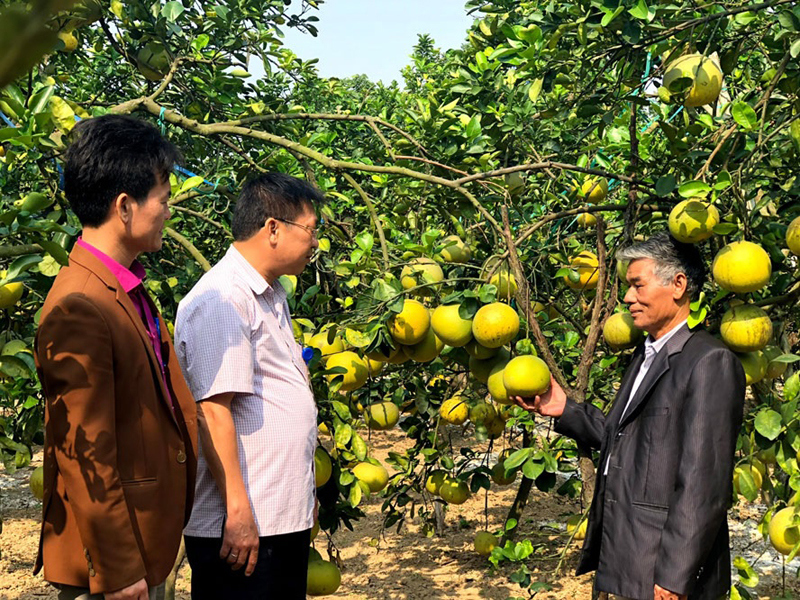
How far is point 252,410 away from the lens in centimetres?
181

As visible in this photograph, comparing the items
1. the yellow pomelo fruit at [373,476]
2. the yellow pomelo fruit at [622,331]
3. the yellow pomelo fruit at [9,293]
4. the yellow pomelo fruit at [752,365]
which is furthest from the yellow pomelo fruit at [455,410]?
the yellow pomelo fruit at [9,293]

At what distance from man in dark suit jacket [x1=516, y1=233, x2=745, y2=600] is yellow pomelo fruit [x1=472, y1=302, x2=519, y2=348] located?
32 cm

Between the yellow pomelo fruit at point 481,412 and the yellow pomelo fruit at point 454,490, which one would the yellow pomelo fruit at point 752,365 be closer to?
the yellow pomelo fruit at point 481,412

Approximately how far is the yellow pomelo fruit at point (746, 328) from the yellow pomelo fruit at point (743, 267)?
107 mm

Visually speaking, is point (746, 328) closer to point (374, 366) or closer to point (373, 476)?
point (374, 366)

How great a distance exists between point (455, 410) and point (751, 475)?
1.18m

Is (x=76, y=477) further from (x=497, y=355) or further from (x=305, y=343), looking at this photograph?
(x=497, y=355)

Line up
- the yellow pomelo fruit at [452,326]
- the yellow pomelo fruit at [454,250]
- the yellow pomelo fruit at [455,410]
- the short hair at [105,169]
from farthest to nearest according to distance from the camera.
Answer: the yellow pomelo fruit at [455,410]
the yellow pomelo fruit at [454,250]
the yellow pomelo fruit at [452,326]
the short hair at [105,169]

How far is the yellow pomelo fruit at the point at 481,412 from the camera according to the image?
3.03 metres

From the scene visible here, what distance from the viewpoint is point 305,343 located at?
236 cm

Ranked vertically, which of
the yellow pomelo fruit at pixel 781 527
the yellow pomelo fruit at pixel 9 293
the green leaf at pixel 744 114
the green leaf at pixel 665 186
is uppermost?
the green leaf at pixel 744 114

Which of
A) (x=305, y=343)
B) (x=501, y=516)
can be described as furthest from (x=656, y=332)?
(x=501, y=516)

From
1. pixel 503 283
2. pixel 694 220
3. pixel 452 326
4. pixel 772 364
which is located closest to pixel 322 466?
pixel 452 326

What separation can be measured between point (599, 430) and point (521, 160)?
5.49 feet
